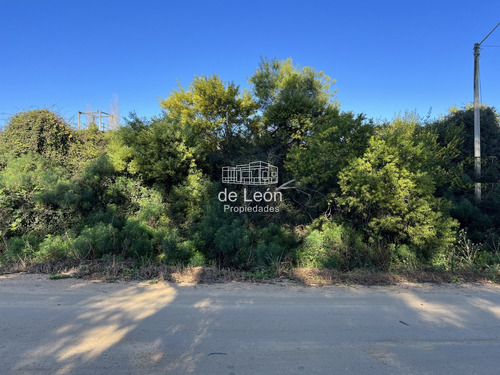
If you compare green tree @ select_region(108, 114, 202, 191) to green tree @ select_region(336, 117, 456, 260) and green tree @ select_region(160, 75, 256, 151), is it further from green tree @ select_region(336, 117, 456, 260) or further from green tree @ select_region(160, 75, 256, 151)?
green tree @ select_region(336, 117, 456, 260)

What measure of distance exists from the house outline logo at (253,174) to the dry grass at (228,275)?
4614 mm

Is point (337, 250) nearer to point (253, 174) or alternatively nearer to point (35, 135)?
point (253, 174)

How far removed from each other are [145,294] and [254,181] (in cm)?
639

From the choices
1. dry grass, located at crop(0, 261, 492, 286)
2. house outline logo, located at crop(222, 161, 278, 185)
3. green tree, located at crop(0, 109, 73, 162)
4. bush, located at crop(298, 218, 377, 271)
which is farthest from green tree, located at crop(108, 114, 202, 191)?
bush, located at crop(298, 218, 377, 271)

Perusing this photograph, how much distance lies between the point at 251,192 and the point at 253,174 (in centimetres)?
85

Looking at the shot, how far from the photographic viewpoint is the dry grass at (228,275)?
5.84 m

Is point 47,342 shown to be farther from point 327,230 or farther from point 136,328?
point 327,230

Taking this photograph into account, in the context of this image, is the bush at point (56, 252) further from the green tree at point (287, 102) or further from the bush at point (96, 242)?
the green tree at point (287, 102)

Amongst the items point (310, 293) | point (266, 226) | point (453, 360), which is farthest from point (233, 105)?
point (453, 360)

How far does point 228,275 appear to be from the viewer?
609 centimetres

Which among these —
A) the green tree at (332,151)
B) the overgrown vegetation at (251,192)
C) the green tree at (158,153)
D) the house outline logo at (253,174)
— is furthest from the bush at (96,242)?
the green tree at (332,151)

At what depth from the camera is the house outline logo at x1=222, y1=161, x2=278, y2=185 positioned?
34.7 ft

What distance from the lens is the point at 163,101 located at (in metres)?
13.4

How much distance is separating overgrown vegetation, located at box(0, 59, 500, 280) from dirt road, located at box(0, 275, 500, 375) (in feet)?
6.40
